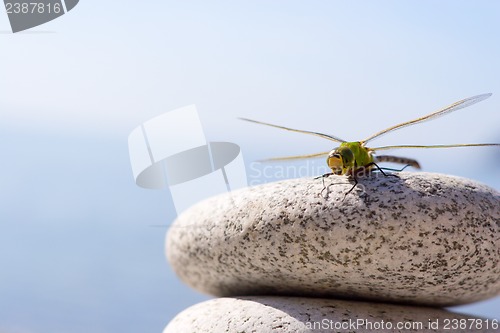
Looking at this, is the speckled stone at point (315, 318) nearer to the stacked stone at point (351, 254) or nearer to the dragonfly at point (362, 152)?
→ the stacked stone at point (351, 254)

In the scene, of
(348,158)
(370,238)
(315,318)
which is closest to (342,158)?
(348,158)

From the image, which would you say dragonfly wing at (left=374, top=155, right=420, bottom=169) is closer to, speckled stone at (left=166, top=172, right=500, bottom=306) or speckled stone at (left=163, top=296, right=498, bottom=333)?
speckled stone at (left=166, top=172, right=500, bottom=306)

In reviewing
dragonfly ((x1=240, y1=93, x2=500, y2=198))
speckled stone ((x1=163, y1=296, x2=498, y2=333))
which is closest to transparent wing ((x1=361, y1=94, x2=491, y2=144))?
dragonfly ((x1=240, y1=93, x2=500, y2=198))

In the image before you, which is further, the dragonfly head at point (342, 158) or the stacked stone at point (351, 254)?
the dragonfly head at point (342, 158)

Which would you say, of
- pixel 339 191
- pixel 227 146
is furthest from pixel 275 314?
pixel 227 146

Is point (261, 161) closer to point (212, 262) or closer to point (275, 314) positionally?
point (212, 262)

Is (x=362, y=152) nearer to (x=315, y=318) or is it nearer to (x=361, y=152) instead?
(x=361, y=152)

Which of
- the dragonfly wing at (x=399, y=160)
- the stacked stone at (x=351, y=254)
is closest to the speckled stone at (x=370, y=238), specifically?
the stacked stone at (x=351, y=254)
